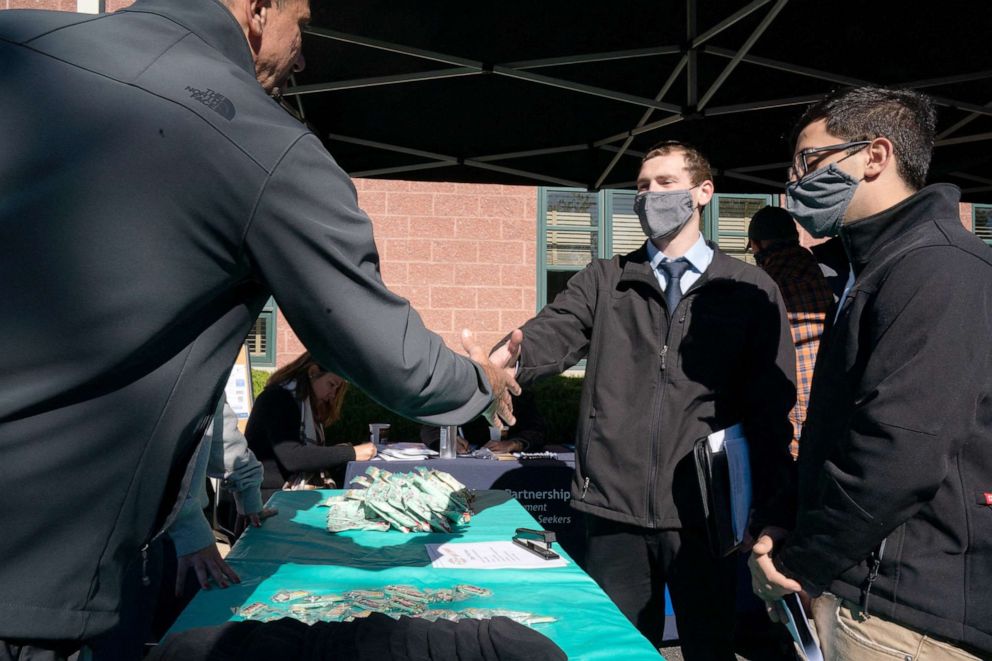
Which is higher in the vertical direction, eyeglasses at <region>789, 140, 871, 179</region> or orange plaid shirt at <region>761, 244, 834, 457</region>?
eyeglasses at <region>789, 140, 871, 179</region>

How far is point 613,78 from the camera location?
4039 mm

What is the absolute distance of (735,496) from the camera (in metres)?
2.12

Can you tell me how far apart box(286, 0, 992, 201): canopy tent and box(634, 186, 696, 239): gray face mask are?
1214 millimetres

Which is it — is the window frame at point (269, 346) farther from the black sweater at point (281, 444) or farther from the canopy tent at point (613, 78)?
the black sweater at point (281, 444)

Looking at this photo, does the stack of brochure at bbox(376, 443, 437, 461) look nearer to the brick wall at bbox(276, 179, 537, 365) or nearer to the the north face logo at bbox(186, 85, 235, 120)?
the the north face logo at bbox(186, 85, 235, 120)

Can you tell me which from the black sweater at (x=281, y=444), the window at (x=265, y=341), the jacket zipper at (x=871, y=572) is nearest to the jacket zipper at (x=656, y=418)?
the jacket zipper at (x=871, y=572)

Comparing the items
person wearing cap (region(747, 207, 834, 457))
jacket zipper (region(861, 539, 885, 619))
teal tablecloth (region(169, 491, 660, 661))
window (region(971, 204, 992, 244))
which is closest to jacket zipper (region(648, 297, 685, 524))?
teal tablecloth (region(169, 491, 660, 661))

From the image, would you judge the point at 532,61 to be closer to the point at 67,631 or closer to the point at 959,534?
the point at 959,534

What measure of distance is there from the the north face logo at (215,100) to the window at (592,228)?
814 centimetres

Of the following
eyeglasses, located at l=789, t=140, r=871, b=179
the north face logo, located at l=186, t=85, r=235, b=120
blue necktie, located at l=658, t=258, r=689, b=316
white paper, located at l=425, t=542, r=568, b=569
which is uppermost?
eyeglasses, located at l=789, t=140, r=871, b=179

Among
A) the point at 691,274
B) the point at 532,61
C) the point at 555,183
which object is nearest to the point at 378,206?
the point at 555,183

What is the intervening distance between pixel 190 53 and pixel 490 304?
7963 mm

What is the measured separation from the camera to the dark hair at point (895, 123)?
1716mm

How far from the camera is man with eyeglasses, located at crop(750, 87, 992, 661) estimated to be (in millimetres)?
1403
